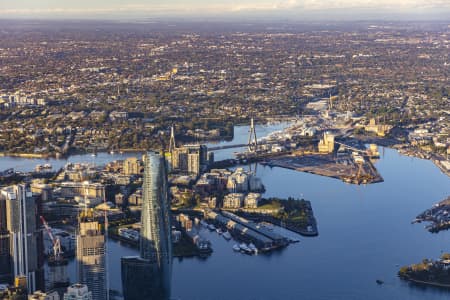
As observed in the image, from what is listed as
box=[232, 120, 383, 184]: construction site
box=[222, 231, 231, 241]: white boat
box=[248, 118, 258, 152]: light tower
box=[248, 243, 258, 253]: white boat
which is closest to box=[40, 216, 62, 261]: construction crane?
box=[222, 231, 231, 241]: white boat

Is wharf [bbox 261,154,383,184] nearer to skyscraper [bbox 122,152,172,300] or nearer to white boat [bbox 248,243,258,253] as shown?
white boat [bbox 248,243,258,253]

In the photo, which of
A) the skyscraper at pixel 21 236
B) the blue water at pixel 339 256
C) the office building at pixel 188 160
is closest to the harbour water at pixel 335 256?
the blue water at pixel 339 256

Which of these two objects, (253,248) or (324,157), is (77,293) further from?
(324,157)

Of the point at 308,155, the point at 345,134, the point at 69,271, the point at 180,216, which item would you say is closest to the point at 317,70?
the point at 345,134

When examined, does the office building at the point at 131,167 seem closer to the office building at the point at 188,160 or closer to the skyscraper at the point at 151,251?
the office building at the point at 188,160

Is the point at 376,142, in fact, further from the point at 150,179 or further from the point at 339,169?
the point at 150,179

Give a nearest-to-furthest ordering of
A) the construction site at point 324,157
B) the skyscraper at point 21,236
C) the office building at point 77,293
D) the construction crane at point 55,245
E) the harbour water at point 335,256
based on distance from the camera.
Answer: the office building at point 77,293, the skyscraper at point 21,236, the construction crane at point 55,245, the harbour water at point 335,256, the construction site at point 324,157
